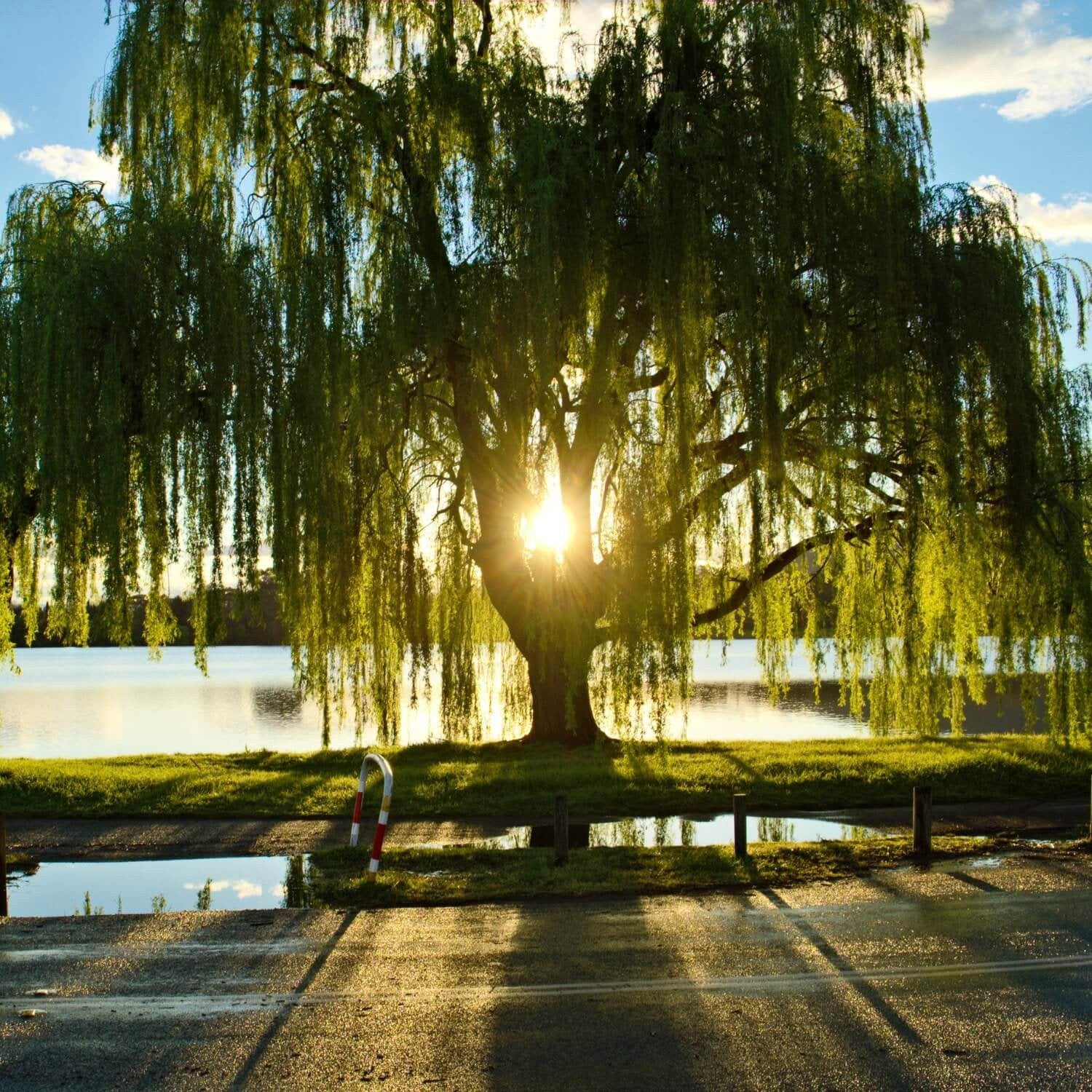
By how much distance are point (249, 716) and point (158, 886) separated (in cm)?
2486

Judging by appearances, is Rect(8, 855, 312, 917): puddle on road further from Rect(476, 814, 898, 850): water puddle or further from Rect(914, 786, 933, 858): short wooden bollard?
Rect(914, 786, 933, 858): short wooden bollard

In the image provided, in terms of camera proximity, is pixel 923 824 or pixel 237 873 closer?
pixel 923 824

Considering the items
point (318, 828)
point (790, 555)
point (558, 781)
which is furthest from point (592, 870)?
point (790, 555)

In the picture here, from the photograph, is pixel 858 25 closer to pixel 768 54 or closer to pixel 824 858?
pixel 768 54

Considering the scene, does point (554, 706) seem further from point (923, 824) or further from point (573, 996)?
point (573, 996)

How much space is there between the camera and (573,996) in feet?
22.7

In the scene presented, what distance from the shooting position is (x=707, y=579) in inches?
750

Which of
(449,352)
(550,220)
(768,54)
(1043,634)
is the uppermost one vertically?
(768,54)

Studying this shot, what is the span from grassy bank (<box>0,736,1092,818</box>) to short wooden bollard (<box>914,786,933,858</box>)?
11.2 feet

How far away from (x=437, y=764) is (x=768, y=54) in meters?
11.2

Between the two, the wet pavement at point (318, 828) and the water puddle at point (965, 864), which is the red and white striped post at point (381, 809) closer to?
the wet pavement at point (318, 828)

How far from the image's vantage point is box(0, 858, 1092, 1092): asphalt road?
5.82 m

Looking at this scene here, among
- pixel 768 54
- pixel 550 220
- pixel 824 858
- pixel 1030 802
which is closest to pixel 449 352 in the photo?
pixel 550 220

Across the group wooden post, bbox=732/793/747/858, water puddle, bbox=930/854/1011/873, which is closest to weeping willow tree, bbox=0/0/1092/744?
wooden post, bbox=732/793/747/858
